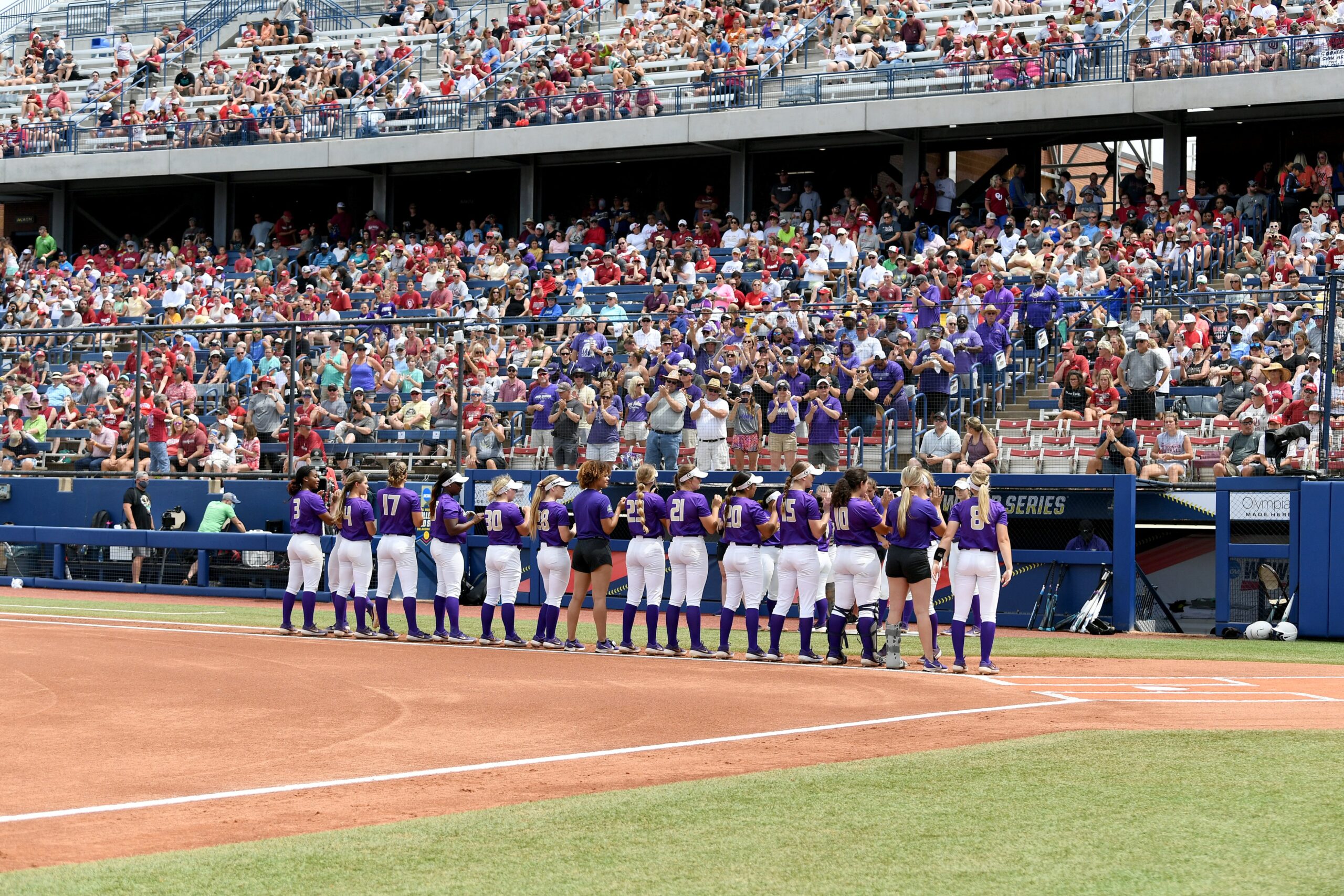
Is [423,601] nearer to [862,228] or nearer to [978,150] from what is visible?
[862,228]

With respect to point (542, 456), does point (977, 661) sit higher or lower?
lower

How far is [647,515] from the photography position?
15234 mm

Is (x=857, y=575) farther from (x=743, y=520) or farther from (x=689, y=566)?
(x=689, y=566)

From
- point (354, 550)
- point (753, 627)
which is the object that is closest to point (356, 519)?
point (354, 550)

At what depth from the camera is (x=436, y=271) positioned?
100 feet

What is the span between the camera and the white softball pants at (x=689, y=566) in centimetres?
1524

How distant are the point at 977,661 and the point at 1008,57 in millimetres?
17910

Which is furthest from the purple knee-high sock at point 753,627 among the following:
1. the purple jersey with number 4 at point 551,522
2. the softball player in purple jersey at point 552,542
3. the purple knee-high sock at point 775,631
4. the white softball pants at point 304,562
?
the white softball pants at point 304,562

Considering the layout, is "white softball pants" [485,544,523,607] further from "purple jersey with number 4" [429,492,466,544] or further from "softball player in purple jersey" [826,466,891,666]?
"softball player in purple jersey" [826,466,891,666]

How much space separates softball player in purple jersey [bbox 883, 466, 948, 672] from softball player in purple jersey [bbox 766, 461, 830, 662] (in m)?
0.88

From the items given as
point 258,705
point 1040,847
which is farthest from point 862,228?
point 1040,847

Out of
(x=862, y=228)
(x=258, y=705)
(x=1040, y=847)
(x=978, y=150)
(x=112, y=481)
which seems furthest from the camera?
(x=978, y=150)

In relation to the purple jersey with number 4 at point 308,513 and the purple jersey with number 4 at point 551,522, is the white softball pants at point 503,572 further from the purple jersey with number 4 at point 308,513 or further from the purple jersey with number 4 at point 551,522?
the purple jersey with number 4 at point 308,513

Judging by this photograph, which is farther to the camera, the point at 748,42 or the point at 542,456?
the point at 748,42
